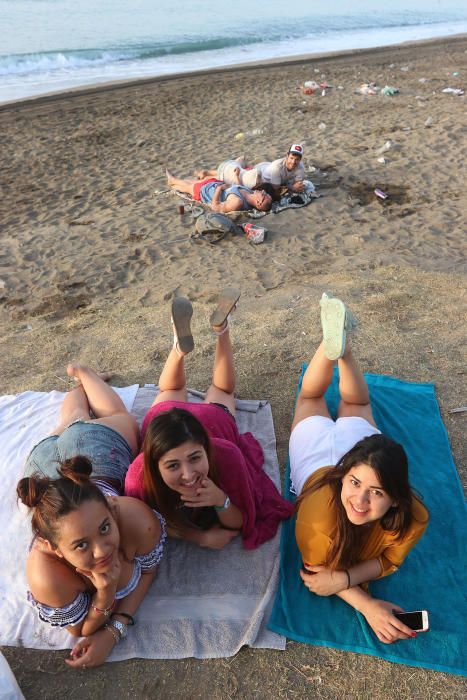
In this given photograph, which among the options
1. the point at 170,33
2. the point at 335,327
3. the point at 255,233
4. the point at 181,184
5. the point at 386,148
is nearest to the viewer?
the point at 335,327

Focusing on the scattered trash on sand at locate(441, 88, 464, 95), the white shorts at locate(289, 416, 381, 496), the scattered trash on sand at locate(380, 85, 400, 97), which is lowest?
the white shorts at locate(289, 416, 381, 496)

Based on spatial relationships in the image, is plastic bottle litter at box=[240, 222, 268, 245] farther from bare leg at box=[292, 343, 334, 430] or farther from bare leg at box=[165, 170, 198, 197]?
bare leg at box=[292, 343, 334, 430]

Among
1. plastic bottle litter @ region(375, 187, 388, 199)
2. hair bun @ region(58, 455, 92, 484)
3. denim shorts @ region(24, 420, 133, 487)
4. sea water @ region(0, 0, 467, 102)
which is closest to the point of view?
hair bun @ region(58, 455, 92, 484)

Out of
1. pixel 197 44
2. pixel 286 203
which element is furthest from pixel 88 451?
pixel 197 44

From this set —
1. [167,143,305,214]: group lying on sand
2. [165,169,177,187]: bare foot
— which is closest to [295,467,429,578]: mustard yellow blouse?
[167,143,305,214]: group lying on sand

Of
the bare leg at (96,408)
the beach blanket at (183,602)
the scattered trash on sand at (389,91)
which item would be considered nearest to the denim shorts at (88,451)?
the bare leg at (96,408)

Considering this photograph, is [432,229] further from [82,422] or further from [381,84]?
[381,84]

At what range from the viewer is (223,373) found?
12.1 ft

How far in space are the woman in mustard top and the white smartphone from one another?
3 centimetres

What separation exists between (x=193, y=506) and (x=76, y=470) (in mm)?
623

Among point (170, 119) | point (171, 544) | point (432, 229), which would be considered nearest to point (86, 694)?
point (171, 544)

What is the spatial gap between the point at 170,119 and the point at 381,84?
6.17 meters

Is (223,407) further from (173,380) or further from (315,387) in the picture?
(315,387)

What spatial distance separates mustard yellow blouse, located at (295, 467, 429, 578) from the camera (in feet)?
7.77
